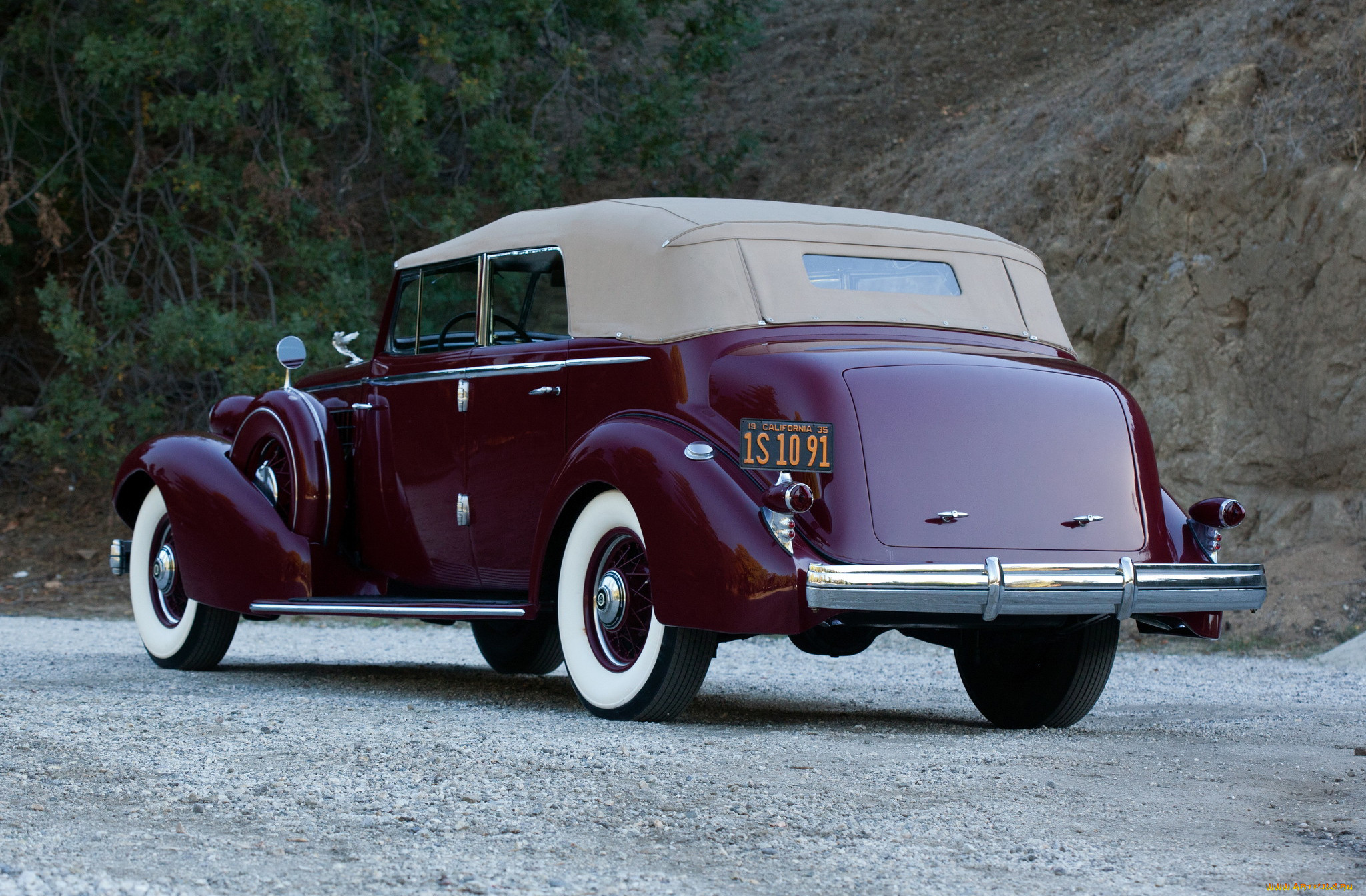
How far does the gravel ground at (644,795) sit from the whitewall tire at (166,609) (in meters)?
0.65

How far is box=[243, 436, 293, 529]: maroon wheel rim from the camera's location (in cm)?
674

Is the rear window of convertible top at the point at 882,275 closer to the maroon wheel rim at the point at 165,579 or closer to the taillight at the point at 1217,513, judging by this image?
the taillight at the point at 1217,513

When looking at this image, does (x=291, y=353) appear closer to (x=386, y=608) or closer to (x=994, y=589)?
(x=386, y=608)

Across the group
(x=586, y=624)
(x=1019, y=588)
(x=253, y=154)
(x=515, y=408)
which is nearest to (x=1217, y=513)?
(x=1019, y=588)

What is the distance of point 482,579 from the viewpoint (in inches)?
243

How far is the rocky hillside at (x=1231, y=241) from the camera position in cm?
1145

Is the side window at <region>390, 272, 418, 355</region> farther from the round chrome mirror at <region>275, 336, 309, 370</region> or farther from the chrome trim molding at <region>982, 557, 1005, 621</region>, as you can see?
the chrome trim molding at <region>982, 557, 1005, 621</region>

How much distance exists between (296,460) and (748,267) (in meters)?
2.44

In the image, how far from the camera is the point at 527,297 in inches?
241

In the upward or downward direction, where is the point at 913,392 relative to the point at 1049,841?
upward

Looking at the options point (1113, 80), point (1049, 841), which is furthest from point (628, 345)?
point (1113, 80)

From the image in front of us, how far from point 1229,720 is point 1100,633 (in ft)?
2.26

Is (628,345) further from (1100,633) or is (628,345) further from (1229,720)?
(1229,720)

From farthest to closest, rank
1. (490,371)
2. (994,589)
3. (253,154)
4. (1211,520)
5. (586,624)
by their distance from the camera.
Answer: (253,154), (490,371), (1211,520), (586,624), (994,589)
